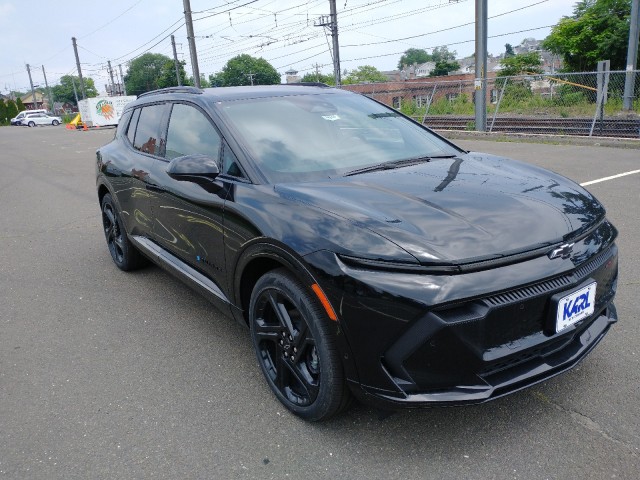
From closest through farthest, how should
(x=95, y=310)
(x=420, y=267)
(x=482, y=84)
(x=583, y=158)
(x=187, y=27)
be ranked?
(x=420, y=267)
(x=95, y=310)
(x=583, y=158)
(x=482, y=84)
(x=187, y=27)

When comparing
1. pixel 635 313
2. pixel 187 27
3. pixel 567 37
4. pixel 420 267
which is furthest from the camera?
pixel 567 37

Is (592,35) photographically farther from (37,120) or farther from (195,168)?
(37,120)

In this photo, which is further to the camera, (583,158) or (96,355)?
(583,158)

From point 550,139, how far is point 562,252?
13.0 meters

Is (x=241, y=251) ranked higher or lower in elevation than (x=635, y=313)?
higher

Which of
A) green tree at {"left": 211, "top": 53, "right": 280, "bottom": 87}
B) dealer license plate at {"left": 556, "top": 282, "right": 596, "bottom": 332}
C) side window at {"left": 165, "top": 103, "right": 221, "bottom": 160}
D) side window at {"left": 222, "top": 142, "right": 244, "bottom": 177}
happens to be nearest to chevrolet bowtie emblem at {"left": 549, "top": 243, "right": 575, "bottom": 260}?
dealer license plate at {"left": 556, "top": 282, "right": 596, "bottom": 332}

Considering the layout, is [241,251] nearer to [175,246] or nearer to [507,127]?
[175,246]

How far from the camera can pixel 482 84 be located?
17.7 m

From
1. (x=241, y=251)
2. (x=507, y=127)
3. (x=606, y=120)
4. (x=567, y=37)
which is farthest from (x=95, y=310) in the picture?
(x=567, y=37)

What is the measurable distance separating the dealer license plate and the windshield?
1367 millimetres

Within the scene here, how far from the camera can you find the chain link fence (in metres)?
15.2

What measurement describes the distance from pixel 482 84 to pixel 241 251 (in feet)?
54.5

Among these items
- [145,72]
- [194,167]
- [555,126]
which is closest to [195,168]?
[194,167]

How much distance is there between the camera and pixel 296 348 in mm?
2635
